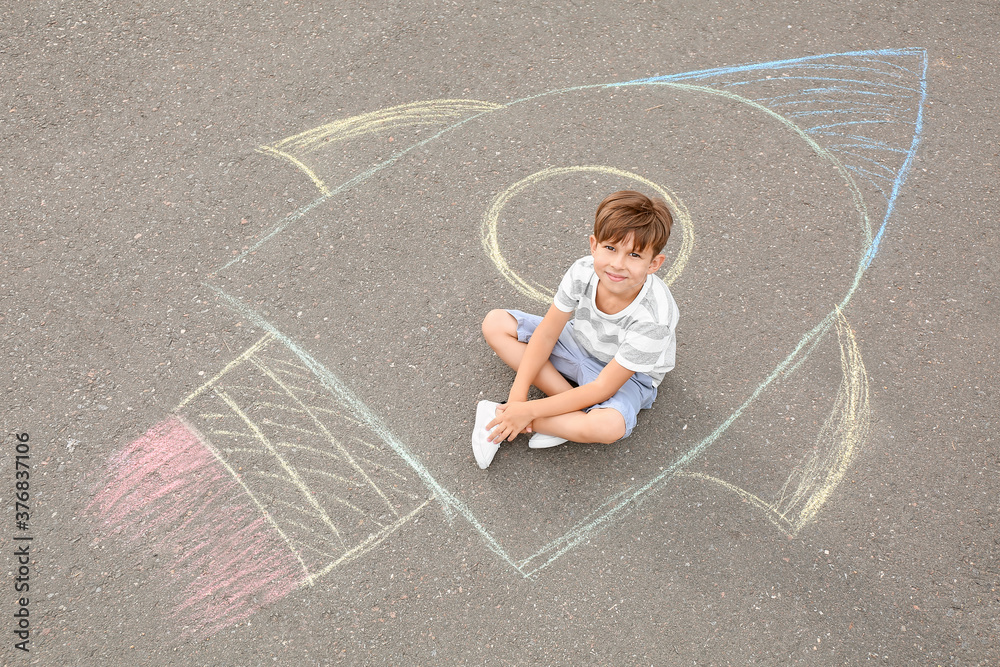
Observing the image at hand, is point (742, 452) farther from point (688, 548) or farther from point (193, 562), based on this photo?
point (193, 562)

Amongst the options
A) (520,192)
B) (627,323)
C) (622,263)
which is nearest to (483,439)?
(627,323)

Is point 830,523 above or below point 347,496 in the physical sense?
below

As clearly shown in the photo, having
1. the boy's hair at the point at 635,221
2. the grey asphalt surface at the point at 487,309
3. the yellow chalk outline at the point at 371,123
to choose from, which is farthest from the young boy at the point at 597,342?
the yellow chalk outline at the point at 371,123

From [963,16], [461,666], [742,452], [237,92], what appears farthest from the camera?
[963,16]

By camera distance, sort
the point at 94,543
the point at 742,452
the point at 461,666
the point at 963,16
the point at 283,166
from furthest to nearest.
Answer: the point at 963,16
the point at 283,166
the point at 742,452
the point at 94,543
the point at 461,666

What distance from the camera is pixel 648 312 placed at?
2.29 m

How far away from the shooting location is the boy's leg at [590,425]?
240 cm

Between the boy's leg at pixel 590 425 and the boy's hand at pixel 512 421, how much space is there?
6 cm

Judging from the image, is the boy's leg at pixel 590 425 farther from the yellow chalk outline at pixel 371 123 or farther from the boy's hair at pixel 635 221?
the yellow chalk outline at pixel 371 123

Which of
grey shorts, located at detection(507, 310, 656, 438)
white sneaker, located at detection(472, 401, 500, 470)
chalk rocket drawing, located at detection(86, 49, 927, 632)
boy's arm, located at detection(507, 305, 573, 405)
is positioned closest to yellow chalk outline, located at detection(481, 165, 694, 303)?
chalk rocket drawing, located at detection(86, 49, 927, 632)

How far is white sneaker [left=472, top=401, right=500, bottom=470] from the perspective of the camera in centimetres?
246

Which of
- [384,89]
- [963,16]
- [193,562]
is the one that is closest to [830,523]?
[193,562]

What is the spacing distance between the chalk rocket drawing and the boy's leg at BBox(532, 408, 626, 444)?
155 mm

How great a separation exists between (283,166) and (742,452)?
2.16 metres
